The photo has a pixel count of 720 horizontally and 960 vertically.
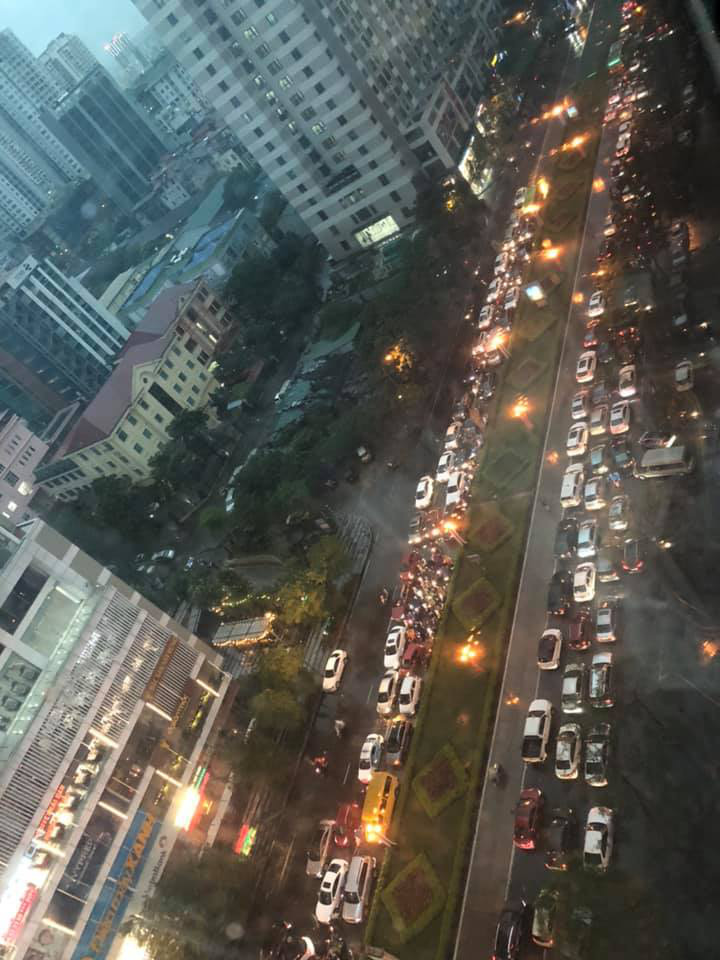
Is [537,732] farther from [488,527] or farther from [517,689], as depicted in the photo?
[488,527]

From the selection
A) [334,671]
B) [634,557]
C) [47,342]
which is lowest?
[334,671]

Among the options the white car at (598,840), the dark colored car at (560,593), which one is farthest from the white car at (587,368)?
the white car at (598,840)

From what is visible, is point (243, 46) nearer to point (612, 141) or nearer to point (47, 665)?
point (612, 141)

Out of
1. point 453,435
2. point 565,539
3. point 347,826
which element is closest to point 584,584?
point 565,539

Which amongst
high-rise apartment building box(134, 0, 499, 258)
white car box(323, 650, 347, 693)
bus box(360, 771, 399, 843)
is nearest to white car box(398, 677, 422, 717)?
bus box(360, 771, 399, 843)

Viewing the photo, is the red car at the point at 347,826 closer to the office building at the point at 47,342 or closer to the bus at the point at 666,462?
the bus at the point at 666,462
